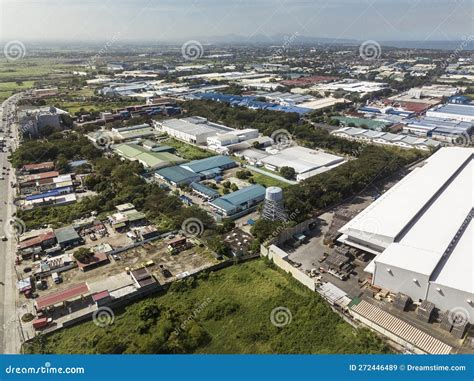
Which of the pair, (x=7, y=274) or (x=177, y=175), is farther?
(x=177, y=175)

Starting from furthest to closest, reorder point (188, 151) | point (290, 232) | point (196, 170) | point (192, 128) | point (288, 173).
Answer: point (192, 128) < point (188, 151) < point (196, 170) < point (288, 173) < point (290, 232)

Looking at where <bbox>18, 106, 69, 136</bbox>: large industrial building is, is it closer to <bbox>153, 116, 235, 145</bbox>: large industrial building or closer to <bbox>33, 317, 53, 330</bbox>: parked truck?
<bbox>153, 116, 235, 145</bbox>: large industrial building

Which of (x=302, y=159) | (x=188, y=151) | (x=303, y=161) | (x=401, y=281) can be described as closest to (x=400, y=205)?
(x=401, y=281)

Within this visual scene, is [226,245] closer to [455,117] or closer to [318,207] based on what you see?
[318,207]

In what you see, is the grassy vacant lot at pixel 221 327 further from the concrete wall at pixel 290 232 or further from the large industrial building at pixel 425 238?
the large industrial building at pixel 425 238

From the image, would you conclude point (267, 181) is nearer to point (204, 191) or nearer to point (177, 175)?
point (204, 191)

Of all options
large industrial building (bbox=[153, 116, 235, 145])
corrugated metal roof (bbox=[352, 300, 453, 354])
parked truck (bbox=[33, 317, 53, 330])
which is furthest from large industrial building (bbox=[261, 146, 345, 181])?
parked truck (bbox=[33, 317, 53, 330])
